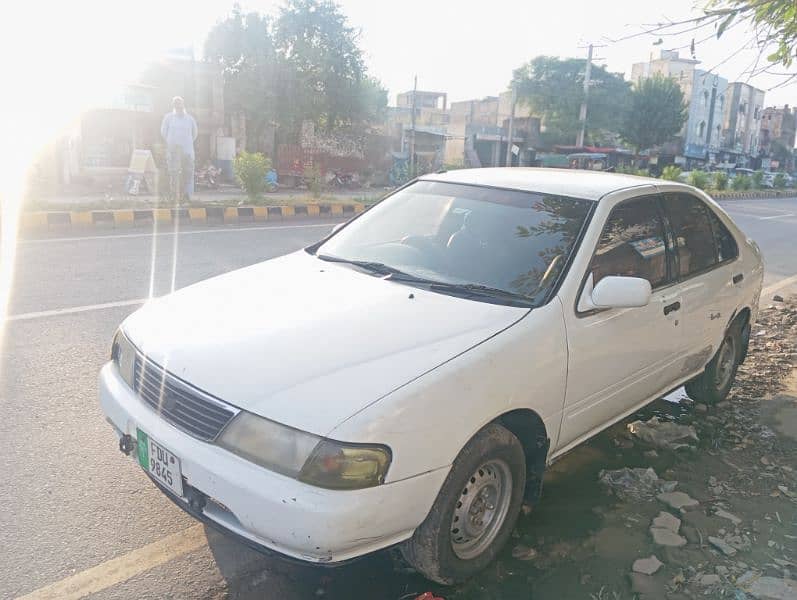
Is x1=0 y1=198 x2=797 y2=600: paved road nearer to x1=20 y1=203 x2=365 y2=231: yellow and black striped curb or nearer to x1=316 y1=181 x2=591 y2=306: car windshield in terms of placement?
x1=316 y1=181 x2=591 y2=306: car windshield

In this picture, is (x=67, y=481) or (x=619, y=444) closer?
Answer: (x=67, y=481)

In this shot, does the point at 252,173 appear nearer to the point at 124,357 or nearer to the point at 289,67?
the point at 124,357

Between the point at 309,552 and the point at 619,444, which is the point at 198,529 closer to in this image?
the point at 309,552

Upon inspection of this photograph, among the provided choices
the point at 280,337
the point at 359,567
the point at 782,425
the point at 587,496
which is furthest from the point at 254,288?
the point at 782,425

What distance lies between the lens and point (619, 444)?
3.88m

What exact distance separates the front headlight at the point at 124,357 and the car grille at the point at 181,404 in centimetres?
11

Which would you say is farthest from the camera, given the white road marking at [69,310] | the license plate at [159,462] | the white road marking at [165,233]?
the white road marking at [165,233]

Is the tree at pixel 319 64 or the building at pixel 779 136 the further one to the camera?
the building at pixel 779 136

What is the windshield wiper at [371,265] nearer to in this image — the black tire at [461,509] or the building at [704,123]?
the black tire at [461,509]

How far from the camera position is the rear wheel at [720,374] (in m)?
4.40

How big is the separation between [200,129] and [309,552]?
24225mm

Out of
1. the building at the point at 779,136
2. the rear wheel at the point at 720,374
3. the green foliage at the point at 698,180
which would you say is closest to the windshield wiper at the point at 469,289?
the rear wheel at the point at 720,374

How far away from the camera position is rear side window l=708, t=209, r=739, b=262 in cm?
418

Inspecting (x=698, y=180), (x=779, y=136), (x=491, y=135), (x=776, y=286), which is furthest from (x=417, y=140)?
(x=779, y=136)
